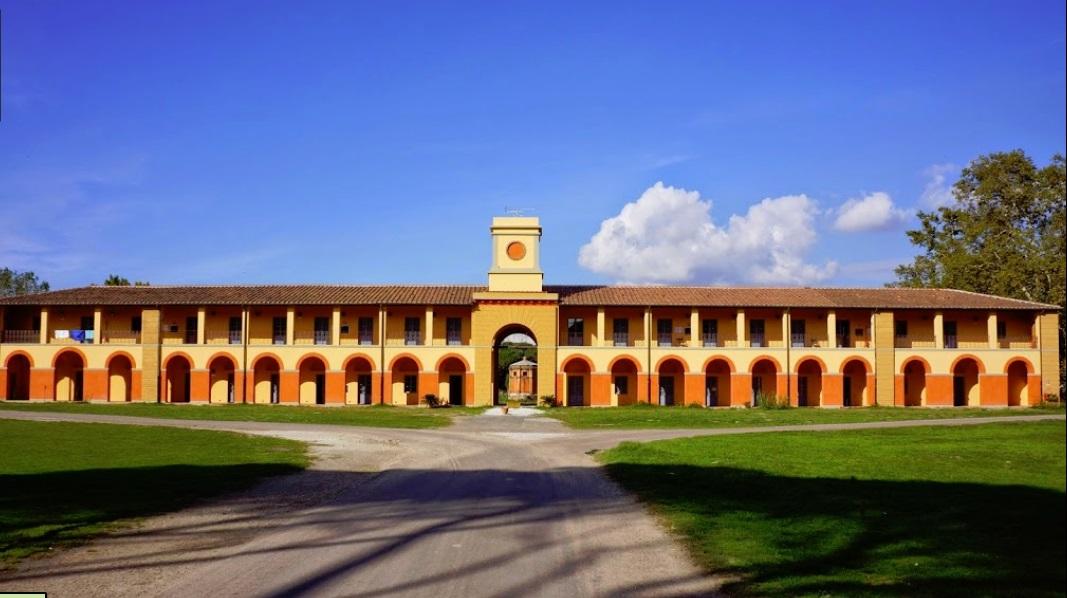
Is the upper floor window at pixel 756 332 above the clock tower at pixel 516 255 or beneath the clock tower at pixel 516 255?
beneath

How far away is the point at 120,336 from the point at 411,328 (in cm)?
1860

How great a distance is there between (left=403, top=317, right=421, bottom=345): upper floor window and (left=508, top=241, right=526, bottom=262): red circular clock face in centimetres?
731

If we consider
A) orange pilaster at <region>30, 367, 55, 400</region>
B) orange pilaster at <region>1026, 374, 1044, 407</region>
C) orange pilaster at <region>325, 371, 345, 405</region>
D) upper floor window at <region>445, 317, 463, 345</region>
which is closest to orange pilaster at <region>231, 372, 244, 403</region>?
orange pilaster at <region>325, 371, 345, 405</region>

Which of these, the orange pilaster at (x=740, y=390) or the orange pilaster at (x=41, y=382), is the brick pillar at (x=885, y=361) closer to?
the orange pilaster at (x=740, y=390)

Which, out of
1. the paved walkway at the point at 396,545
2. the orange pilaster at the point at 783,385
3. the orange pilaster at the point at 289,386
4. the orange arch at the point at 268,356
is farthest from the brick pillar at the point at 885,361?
the paved walkway at the point at 396,545

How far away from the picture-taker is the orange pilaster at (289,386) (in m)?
52.5

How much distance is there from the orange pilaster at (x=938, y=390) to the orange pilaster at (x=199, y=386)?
44828 millimetres

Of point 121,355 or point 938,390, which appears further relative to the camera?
point 121,355

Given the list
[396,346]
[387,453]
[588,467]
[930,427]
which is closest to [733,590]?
[588,467]

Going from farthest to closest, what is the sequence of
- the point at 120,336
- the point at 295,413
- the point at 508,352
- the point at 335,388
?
the point at 508,352, the point at 120,336, the point at 335,388, the point at 295,413

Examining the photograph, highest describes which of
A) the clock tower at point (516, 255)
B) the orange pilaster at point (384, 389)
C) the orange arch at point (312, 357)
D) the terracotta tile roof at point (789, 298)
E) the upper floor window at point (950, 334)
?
the clock tower at point (516, 255)

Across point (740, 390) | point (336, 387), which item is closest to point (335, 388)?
point (336, 387)

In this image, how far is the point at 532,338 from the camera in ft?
176

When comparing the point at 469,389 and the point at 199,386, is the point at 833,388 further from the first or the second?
the point at 199,386
